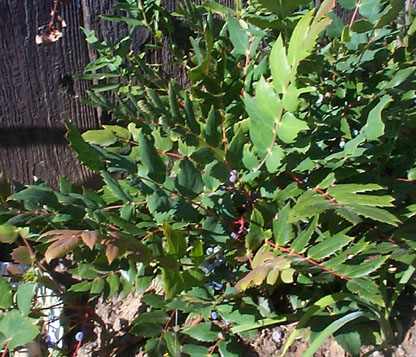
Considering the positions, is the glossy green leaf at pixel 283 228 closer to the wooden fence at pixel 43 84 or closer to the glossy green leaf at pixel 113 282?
the glossy green leaf at pixel 113 282

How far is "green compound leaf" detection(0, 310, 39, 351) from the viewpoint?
979 millimetres

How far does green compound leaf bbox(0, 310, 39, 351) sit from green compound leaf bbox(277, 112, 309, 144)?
564 mm

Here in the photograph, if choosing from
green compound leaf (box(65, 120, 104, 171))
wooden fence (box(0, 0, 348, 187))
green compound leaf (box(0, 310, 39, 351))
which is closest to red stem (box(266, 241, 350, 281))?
green compound leaf (box(65, 120, 104, 171))

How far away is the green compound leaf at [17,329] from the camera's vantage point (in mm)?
979

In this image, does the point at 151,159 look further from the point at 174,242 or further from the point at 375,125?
the point at 375,125

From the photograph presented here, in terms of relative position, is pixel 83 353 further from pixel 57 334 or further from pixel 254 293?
pixel 254 293

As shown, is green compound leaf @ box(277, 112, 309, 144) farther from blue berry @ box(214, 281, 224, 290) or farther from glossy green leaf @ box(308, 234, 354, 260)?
blue berry @ box(214, 281, 224, 290)

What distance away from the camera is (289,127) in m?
0.91

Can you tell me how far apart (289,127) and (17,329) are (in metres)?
0.62

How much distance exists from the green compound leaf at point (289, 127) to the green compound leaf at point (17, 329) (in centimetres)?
56

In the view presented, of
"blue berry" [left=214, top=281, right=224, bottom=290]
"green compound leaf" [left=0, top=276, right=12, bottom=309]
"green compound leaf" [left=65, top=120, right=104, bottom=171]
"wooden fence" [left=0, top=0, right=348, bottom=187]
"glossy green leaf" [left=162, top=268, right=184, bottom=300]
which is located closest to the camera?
"glossy green leaf" [left=162, top=268, right=184, bottom=300]

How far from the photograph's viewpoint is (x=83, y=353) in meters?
1.40

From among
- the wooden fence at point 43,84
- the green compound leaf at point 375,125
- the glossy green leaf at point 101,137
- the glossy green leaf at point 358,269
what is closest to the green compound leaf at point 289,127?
the green compound leaf at point 375,125

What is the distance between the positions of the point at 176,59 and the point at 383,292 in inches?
36.1
